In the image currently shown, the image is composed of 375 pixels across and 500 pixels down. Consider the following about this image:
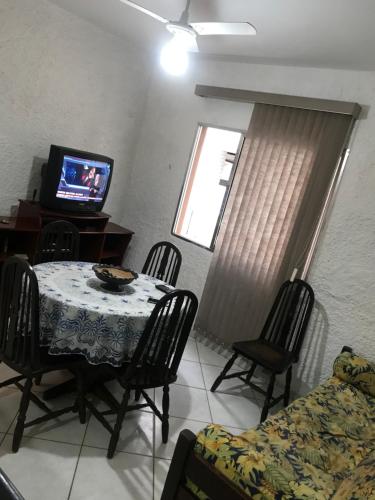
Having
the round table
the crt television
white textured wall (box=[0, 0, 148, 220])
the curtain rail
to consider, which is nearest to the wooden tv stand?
the crt television

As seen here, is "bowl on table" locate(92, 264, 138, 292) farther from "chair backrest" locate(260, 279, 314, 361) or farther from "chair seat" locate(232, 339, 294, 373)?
"chair backrest" locate(260, 279, 314, 361)

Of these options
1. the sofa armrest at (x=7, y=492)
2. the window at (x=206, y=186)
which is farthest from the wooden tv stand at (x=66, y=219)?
the sofa armrest at (x=7, y=492)

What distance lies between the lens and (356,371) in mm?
2445

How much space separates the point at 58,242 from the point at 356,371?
225cm

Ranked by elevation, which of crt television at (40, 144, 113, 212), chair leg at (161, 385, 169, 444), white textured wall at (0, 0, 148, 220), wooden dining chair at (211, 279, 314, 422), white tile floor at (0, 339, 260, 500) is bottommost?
white tile floor at (0, 339, 260, 500)

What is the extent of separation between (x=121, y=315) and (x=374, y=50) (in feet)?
7.49

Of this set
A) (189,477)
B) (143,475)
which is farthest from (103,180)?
(189,477)

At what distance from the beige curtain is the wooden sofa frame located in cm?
192

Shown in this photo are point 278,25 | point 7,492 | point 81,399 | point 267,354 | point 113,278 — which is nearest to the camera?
point 7,492

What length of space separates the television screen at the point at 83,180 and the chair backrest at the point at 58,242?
70 centimetres

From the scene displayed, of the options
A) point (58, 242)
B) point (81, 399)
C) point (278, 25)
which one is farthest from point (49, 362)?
point (278, 25)

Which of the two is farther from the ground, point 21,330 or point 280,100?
point 280,100

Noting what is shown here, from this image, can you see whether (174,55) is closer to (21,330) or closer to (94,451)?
(21,330)

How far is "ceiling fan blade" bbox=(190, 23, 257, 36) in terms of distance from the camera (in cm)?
184
